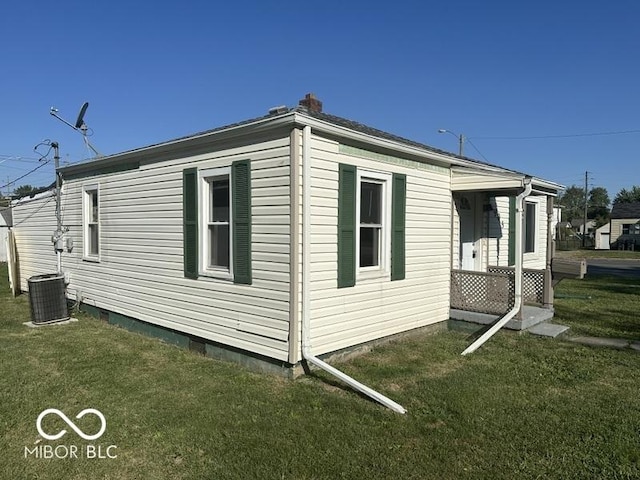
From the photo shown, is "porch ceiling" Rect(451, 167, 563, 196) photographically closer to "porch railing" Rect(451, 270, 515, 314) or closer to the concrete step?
"porch railing" Rect(451, 270, 515, 314)

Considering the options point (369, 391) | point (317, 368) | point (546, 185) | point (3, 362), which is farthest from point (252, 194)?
point (546, 185)

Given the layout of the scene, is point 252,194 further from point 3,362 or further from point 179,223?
point 3,362

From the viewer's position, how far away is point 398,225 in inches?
267

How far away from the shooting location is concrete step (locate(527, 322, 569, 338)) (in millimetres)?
7445

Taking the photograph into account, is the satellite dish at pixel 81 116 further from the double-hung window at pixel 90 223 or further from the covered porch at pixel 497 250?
the covered porch at pixel 497 250

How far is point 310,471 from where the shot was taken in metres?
3.43

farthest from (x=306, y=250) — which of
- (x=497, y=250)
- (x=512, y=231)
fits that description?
(x=512, y=231)

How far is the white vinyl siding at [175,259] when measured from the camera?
551 centimetres

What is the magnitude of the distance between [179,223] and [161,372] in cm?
223

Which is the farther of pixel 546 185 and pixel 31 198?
pixel 31 198

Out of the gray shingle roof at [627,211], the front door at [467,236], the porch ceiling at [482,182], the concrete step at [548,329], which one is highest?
the gray shingle roof at [627,211]

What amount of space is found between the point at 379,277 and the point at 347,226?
106 centimetres

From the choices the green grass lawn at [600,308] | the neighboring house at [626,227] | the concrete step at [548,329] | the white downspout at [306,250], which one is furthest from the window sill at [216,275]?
the neighboring house at [626,227]

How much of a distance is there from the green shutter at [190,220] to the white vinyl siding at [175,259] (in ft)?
0.48
